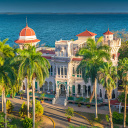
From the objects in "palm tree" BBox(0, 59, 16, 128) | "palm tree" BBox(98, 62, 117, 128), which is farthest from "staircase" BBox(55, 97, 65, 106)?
"palm tree" BBox(98, 62, 117, 128)

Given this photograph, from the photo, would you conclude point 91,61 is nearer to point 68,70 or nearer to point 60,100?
point 68,70

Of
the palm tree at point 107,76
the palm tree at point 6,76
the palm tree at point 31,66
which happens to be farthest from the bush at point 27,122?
the palm tree at point 107,76

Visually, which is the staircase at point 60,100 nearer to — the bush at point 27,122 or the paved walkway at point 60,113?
the paved walkway at point 60,113

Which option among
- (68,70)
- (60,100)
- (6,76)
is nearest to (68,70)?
(68,70)

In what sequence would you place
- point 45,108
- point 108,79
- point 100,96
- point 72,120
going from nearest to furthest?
point 108,79, point 72,120, point 45,108, point 100,96

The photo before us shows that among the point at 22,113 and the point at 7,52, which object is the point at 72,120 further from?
the point at 7,52

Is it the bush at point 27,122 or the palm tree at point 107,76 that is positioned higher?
the palm tree at point 107,76

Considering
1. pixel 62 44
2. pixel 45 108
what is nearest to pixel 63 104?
pixel 45 108

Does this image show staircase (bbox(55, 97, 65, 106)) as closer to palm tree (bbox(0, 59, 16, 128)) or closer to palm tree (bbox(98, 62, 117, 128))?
palm tree (bbox(0, 59, 16, 128))

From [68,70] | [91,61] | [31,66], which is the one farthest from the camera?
[68,70]

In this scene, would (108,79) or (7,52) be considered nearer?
(108,79)

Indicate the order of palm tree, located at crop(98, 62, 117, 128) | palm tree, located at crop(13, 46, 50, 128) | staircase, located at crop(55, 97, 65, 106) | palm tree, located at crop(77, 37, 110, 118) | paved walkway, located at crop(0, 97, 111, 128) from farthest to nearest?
1. staircase, located at crop(55, 97, 65, 106)
2. paved walkway, located at crop(0, 97, 111, 128)
3. palm tree, located at crop(77, 37, 110, 118)
4. palm tree, located at crop(13, 46, 50, 128)
5. palm tree, located at crop(98, 62, 117, 128)
